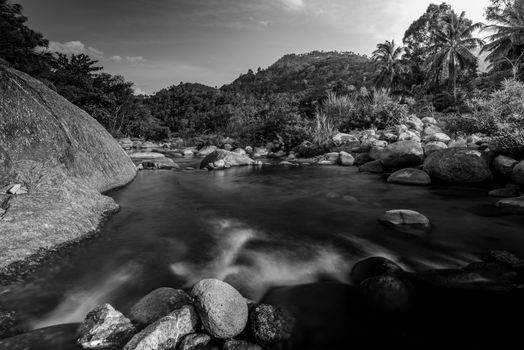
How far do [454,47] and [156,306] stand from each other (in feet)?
146

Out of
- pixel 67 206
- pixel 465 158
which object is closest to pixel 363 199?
pixel 465 158

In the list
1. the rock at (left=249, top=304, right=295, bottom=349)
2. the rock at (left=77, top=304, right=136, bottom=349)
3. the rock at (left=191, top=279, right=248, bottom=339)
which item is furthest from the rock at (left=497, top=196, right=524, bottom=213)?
the rock at (left=77, top=304, right=136, bottom=349)

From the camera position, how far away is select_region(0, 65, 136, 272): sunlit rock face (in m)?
3.61

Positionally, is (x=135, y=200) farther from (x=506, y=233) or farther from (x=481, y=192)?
(x=481, y=192)

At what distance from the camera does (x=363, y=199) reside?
23.6 ft

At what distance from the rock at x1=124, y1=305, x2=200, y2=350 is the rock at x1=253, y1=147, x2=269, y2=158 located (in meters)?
17.4

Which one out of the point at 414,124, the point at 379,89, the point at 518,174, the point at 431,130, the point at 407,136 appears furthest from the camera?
the point at 379,89

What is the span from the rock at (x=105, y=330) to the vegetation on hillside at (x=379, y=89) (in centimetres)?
976

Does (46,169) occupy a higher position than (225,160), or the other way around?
(46,169)

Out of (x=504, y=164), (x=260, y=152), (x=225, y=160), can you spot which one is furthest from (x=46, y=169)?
(x=260, y=152)

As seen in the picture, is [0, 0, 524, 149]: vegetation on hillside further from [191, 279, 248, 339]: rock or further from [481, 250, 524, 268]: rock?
[191, 279, 248, 339]: rock

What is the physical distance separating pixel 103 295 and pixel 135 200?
12.9 ft

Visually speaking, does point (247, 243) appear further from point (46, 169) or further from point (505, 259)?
point (46, 169)

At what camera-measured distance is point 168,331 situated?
2.25 meters
